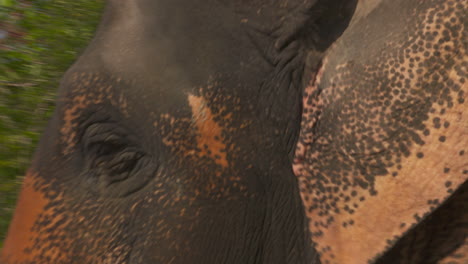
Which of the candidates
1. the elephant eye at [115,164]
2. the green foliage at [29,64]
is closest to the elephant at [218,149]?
the elephant eye at [115,164]

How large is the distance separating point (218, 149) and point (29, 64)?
1.36 metres

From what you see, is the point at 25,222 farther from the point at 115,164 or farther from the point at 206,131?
the point at 206,131

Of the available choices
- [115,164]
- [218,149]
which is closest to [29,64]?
[115,164]

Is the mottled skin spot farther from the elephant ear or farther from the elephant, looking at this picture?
the elephant ear

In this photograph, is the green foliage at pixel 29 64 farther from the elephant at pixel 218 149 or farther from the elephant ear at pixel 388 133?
the elephant ear at pixel 388 133

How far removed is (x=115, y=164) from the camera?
173cm

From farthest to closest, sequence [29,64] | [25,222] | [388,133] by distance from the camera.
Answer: [29,64]
[25,222]
[388,133]

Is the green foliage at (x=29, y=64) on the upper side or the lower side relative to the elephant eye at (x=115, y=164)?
upper

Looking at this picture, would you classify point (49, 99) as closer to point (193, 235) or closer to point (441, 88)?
point (193, 235)

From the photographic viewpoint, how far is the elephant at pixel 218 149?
5.36 feet

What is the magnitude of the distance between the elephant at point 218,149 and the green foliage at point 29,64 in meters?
0.87

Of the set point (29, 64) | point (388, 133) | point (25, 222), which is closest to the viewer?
point (388, 133)

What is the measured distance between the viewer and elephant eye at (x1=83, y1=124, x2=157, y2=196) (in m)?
1.72

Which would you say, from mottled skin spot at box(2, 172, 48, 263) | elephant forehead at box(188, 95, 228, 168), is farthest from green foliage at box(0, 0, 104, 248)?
elephant forehead at box(188, 95, 228, 168)
